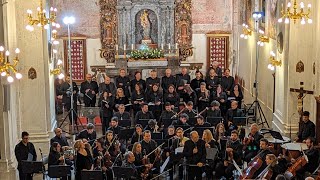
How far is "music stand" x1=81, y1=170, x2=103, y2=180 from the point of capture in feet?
47.0

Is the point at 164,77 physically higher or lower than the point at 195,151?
higher

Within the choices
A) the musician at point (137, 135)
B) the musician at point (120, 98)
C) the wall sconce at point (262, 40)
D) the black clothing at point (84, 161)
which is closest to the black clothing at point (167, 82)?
the musician at point (120, 98)

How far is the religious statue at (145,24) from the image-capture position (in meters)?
31.2

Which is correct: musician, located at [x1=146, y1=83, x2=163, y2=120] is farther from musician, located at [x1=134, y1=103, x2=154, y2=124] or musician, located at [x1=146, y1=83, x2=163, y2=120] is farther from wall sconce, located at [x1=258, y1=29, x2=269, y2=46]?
wall sconce, located at [x1=258, y1=29, x2=269, y2=46]

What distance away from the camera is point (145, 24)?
103 feet

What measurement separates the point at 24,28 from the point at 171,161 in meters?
6.18

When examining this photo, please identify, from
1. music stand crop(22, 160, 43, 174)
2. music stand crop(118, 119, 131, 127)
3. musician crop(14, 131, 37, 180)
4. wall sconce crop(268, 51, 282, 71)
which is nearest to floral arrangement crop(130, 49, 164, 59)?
wall sconce crop(268, 51, 282, 71)

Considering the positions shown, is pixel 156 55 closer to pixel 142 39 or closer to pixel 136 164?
pixel 142 39

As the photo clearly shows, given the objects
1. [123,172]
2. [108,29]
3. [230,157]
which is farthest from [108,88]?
[108,29]

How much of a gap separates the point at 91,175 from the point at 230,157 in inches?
146

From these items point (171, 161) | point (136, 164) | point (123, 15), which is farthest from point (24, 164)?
point (123, 15)

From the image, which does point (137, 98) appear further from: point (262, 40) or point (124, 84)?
point (262, 40)

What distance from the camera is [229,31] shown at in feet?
103

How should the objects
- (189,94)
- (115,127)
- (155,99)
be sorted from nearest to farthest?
(115,127) → (155,99) → (189,94)
